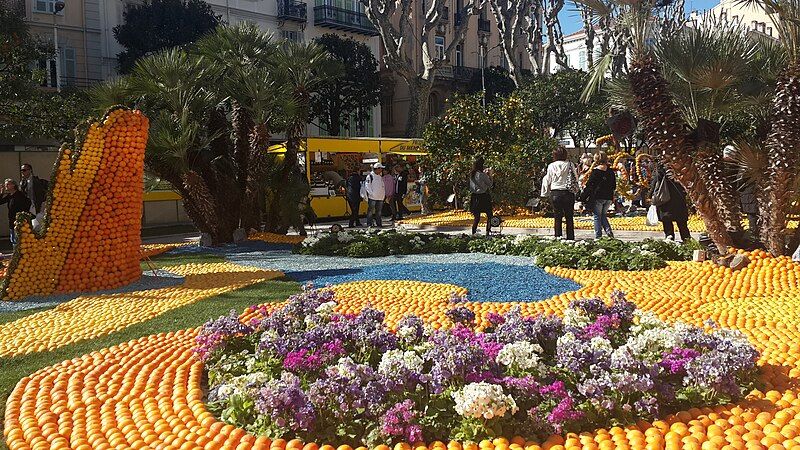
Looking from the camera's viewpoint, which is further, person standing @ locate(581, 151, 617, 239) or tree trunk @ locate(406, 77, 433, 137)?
tree trunk @ locate(406, 77, 433, 137)

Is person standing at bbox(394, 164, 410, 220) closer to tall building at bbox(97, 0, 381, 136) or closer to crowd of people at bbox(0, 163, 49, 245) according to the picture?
crowd of people at bbox(0, 163, 49, 245)

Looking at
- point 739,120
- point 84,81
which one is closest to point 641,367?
point 739,120

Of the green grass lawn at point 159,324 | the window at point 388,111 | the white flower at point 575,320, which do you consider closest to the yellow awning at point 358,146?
the green grass lawn at point 159,324

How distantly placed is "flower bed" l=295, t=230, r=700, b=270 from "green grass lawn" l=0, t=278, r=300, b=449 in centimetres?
324

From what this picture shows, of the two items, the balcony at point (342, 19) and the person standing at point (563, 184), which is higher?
the balcony at point (342, 19)

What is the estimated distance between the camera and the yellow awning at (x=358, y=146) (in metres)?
21.8

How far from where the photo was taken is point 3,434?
13.0ft

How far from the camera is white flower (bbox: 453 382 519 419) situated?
344cm

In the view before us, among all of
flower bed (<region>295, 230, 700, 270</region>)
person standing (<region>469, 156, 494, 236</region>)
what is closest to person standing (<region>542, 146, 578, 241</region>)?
flower bed (<region>295, 230, 700, 270</region>)

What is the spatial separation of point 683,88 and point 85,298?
9651 millimetres

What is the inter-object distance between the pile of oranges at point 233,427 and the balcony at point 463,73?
42.9 meters

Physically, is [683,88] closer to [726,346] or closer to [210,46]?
[726,346]

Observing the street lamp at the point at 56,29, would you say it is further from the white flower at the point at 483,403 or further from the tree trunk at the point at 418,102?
the white flower at the point at 483,403

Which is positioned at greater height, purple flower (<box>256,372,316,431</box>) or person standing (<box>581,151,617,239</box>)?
person standing (<box>581,151,617,239</box>)
